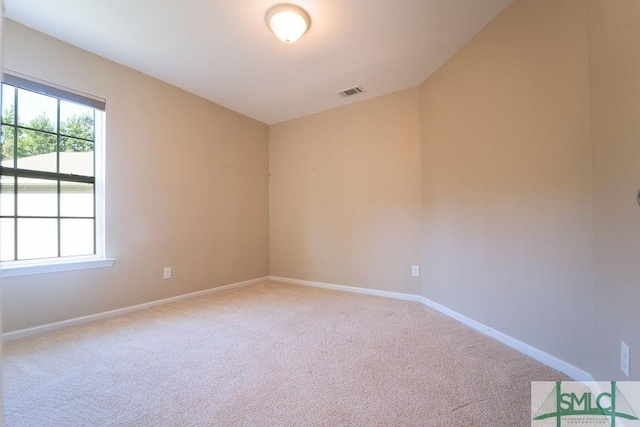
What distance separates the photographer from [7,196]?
2408 mm

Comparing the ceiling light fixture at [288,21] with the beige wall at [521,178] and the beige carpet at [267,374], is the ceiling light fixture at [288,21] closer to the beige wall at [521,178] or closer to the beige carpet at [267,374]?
the beige wall at [521,178]

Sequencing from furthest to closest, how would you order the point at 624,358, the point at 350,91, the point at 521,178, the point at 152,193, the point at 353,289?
the point at 353,289, the point at 350,91, the point at 152,193, the point at 521,178, the point at 624,358

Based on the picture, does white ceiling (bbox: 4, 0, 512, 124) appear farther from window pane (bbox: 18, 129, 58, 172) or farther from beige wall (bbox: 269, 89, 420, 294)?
window pane (bbox: 18, 129, 58, 172)

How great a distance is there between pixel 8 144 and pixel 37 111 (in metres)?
0.35

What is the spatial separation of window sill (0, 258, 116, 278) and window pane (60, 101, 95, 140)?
44.1 inches

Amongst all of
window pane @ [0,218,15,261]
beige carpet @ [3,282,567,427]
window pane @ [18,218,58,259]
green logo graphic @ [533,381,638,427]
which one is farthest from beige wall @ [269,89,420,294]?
window pane @ [0,218,15,261]

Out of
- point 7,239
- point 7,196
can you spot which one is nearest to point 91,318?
point 7,239

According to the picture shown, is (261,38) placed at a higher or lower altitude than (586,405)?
higher

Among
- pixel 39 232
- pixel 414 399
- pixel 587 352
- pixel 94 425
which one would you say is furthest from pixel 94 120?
pixel 587 352

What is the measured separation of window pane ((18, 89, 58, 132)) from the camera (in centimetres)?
250

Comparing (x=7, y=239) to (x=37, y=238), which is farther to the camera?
(x=37, y=238)

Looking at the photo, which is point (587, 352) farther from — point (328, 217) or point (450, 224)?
point (328, 217)

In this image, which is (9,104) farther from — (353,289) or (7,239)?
(353,289)

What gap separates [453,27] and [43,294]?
390 cm
